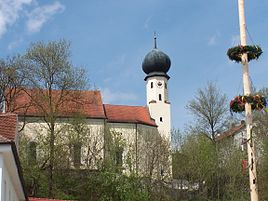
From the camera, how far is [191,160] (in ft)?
153

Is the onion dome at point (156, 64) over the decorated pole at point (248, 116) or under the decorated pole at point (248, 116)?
over

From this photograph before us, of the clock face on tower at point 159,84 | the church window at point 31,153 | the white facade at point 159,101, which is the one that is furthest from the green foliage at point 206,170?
the clock face on tower at point 159,84

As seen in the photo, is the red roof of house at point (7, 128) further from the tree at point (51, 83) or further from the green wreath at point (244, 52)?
the tree at point (51, 83)

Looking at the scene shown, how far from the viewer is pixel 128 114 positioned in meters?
66.1

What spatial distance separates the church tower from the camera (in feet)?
231

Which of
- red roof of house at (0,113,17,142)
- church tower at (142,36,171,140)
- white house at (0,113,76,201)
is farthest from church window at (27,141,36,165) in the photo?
red roof of house at (0,113,17,142)

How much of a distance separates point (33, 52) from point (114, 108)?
82.0ft

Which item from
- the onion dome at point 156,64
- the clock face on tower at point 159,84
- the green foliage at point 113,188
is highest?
the onion dome at point 156,64

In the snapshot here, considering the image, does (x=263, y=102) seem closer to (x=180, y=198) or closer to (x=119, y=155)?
(x=180, y=198)

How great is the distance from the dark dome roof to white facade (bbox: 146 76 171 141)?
1222 mm

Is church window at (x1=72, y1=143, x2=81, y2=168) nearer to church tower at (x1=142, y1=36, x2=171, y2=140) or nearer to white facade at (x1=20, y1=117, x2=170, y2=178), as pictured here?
white facade at (x1=20, y1=117, x2=170, y2=178)

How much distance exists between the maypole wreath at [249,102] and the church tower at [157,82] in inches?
2250

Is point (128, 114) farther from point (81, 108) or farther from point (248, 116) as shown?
point (248, 116)

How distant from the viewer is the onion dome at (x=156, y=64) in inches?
2854
